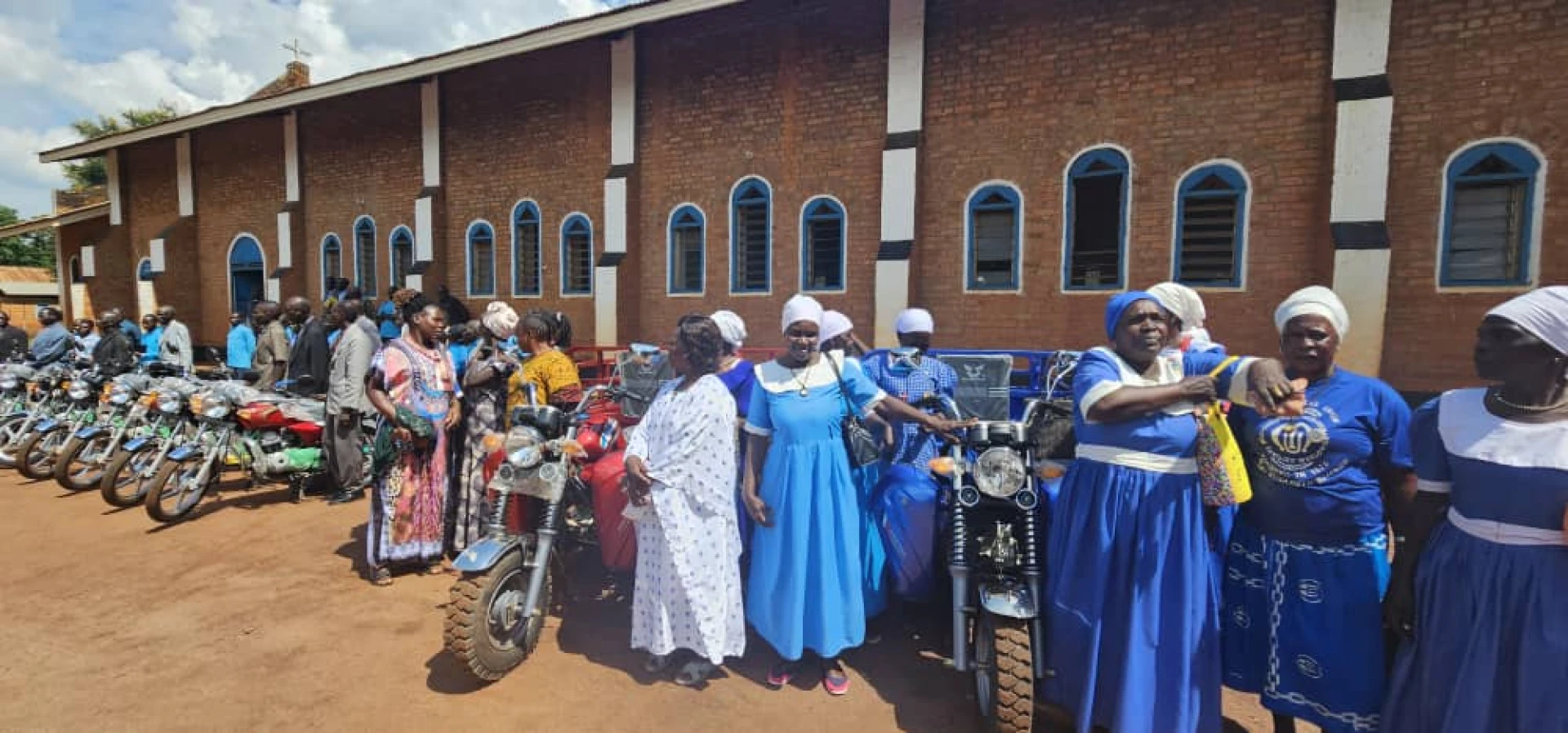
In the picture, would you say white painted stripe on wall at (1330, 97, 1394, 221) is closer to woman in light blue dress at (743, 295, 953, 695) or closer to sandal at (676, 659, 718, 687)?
woman in light blue dress at (743, 295, 953, 695)

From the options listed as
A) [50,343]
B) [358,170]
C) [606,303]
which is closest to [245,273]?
[358,170]

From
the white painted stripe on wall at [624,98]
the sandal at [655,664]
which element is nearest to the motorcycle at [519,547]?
the sandal at [655,664]

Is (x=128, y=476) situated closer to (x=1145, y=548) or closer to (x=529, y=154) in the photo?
(x=529, y=154)

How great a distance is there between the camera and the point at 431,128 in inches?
498

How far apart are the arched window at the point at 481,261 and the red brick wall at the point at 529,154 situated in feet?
0.44

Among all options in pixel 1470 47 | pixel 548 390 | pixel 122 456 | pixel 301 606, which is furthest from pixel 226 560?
pixel 1470 47

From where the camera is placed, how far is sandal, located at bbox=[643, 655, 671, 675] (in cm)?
312

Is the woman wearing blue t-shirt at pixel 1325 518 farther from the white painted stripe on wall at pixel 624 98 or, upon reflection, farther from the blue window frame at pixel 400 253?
the blue window frame at pixel 400 253

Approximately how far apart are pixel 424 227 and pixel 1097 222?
466 inches

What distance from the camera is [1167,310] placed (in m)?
2.34

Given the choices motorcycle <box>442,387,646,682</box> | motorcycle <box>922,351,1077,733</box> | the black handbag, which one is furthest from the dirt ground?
the black handbag

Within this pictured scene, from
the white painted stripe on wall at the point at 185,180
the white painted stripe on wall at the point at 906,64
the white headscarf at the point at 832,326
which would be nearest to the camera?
the white headscarf at the point at 832,326

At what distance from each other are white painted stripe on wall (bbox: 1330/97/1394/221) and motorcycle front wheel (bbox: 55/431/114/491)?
1275 centimetres

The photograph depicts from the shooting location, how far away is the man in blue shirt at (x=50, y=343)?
8281 mm
